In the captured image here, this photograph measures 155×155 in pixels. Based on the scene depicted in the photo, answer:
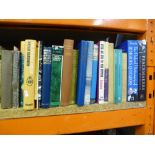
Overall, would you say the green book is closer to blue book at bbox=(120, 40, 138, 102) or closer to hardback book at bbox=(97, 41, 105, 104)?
hardback book at bbox=(97, 41, 105, 104)

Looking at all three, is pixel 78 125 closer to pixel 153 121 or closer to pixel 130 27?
pixel 153 121

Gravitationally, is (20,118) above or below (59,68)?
below

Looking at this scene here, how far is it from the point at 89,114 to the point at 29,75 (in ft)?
0.84

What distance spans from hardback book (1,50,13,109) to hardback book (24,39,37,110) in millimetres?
54

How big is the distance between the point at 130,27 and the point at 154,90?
10.7 inches

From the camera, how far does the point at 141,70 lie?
762 millimetres

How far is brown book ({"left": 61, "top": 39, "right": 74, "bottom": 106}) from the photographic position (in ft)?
2.21

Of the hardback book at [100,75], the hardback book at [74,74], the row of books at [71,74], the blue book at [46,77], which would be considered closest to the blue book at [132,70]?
the row of books at [71,74]

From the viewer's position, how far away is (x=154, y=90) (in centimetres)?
78

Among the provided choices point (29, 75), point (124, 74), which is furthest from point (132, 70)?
point (29, 75)

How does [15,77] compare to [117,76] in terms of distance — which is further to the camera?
[117,76]

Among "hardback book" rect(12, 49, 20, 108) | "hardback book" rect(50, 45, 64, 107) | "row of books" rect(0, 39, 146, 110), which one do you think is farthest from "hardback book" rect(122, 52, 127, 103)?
"hardback book" rect(12, 49, 20, 108)

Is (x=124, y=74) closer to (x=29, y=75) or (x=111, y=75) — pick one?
(x=111, y=75)

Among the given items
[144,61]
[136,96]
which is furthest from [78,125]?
[144,61]
